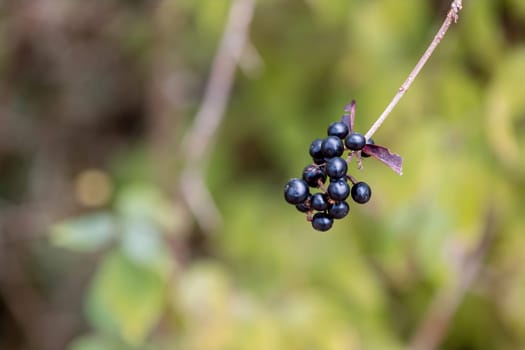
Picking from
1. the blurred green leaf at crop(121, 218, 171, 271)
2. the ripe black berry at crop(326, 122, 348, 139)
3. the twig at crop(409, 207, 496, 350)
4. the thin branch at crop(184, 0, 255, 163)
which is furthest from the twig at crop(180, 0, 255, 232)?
the ripe black berry at crop(326, 122, 348, 139)

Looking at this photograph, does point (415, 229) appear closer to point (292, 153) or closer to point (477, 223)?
point (477, 223)

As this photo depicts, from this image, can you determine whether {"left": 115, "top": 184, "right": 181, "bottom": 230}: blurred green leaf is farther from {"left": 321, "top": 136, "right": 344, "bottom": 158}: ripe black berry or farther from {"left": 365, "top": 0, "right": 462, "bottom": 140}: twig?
{"left": 365, "top": 0, "right": 462, "bottom": 140}: twig

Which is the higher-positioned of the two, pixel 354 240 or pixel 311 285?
pixel 354 240

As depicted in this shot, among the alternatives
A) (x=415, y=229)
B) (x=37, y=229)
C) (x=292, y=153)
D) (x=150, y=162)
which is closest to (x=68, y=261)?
(x=37, y=229)

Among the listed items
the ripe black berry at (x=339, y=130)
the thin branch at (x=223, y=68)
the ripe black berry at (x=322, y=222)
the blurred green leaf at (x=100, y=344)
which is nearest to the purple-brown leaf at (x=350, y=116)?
the ripe black berry at (x=339, y=130)

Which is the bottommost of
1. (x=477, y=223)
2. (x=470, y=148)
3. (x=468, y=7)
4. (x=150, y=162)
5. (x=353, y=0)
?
(x=150, y=162)

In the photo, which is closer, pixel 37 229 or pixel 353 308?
pixel 353 308

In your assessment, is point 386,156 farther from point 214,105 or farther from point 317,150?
point 214,105
